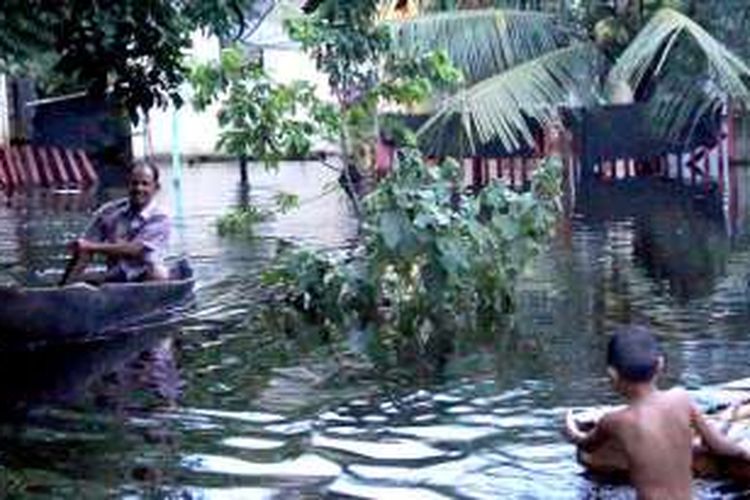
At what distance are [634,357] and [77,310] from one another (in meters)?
6.88

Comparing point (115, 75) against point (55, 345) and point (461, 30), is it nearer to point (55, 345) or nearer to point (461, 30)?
point (55, 345)

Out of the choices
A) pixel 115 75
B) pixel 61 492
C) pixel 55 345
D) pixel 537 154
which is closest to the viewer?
pixel 61 492

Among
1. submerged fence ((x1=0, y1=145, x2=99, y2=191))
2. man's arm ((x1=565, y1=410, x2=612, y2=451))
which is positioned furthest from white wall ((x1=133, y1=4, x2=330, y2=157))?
man's arm ((x1=565, y1=410, x2=612, y2=451))

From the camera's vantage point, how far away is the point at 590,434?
706 cm

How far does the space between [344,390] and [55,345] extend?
301 cm

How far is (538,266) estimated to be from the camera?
17.0 metres

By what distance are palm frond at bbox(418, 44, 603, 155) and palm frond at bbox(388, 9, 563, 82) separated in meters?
0.59

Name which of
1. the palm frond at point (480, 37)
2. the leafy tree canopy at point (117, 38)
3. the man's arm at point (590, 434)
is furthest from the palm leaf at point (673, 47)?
the man's arm at point (590, 434)

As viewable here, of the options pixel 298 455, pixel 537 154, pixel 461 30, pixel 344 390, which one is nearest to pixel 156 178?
pixel 344 390

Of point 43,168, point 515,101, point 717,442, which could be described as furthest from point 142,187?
point 43,168

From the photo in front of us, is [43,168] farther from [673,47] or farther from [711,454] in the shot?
[711,454]

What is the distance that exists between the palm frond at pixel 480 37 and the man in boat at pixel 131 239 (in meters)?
12.4

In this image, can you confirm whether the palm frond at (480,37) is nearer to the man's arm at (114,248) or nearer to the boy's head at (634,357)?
the man's arm at (114,248)

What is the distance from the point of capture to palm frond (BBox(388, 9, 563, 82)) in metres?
25.6
